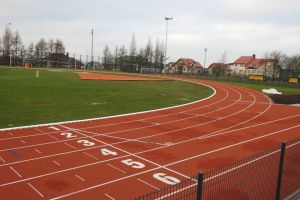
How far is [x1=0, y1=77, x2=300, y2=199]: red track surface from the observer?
31.0ft

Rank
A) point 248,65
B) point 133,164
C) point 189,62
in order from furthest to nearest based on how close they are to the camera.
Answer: point 189,62
point 248,65
point 133,164

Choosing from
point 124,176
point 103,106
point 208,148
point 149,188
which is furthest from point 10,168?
point 103,106

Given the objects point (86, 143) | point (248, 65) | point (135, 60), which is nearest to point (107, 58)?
point (135, 60)

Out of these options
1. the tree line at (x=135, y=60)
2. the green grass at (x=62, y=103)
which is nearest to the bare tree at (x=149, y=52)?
the tree line at (x=135, y=60)

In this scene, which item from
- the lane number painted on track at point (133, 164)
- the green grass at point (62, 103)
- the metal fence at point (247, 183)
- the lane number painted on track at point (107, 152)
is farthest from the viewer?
the green grass at point (62, 103)

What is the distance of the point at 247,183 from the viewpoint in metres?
9.49

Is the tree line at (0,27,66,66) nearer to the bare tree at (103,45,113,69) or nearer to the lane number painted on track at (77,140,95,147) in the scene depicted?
the bare tree at (103,45,113,69)

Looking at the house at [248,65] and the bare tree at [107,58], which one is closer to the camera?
the bare tree at [107,58]

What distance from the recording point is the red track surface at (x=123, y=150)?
9.45 metres

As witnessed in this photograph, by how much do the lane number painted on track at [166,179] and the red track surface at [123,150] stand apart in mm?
52

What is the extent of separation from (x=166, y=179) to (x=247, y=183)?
2512 mm

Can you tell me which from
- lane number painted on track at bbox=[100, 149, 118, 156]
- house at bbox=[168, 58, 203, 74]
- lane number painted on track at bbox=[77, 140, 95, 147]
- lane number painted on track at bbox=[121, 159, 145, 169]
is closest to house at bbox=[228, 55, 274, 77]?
house at bbox=[168, 58, 203, 74]

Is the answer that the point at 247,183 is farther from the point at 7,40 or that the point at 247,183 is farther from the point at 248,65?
the point at 248,65

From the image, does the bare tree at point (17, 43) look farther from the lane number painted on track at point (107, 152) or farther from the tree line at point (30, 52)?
the lane number painted on track at point (107, 152)
